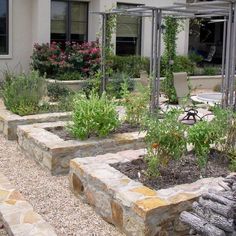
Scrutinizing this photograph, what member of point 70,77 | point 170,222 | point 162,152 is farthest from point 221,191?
point 70,77

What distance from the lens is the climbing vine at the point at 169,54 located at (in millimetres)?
11305

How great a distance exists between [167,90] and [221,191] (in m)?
7.90

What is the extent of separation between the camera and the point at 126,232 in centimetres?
402

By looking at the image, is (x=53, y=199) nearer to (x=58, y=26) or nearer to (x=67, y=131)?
(x=67, y=131)

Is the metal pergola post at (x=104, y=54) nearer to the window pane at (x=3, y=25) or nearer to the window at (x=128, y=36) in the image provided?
the window pane at (x=3, y=25)

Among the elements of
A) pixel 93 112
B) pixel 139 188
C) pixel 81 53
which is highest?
pixel 81 53

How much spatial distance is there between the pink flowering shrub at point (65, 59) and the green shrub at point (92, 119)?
6725 mm

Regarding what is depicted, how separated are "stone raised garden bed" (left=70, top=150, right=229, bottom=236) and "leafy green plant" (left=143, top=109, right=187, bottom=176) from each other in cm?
37

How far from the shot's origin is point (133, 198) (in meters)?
3.93

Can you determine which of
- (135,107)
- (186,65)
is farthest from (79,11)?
(135,107)

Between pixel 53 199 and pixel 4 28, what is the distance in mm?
9740

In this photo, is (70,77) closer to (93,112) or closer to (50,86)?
(50,86)

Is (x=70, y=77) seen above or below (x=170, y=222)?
above

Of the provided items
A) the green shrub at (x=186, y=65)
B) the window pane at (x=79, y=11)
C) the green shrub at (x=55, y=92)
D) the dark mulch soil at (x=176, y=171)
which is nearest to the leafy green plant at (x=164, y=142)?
the dark mulch soil at (x=176, y=171)
